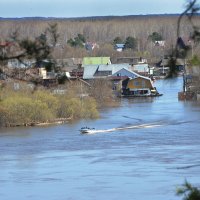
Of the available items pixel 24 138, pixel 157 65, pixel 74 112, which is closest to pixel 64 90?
pixel 74 112

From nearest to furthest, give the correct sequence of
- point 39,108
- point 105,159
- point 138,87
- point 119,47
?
point 105,159 < point 39,108 < point 138,87 < point 119,47

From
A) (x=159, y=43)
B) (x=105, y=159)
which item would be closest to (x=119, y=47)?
(x=159, y=43)

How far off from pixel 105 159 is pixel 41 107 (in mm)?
8044

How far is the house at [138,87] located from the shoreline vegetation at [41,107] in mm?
7850

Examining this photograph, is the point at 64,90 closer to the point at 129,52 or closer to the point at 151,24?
the point at 129,52

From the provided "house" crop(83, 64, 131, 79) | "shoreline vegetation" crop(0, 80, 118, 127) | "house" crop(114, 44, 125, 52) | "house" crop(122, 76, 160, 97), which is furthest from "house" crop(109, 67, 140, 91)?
"house" crop(114, 44, 125, 52)

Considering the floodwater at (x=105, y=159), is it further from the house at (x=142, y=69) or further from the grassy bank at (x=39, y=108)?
the house at (x=142, y=69)

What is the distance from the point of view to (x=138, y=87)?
107 feet

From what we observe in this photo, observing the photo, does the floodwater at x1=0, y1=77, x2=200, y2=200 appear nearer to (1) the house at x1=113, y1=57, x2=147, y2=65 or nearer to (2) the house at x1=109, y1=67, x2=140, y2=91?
(2) the house at x1=109, y1=67, x2=140, y2=91

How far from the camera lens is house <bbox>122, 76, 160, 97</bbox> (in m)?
31.9

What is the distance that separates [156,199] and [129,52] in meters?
41.9

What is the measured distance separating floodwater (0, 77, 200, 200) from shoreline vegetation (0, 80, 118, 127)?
2.45 ft

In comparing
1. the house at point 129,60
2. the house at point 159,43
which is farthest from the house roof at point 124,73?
the house at point 159,43

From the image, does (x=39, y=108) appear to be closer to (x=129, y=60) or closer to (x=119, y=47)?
(x=129, y=60)
